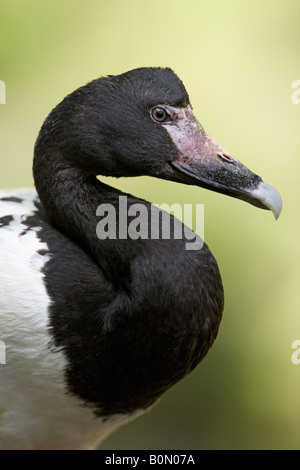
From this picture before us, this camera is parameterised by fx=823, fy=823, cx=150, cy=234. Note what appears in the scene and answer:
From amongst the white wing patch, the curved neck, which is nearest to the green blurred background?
the white wing patch

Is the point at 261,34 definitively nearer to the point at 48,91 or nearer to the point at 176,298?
the point at 48,91

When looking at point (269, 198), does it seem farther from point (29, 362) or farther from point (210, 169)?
point (29, 362)

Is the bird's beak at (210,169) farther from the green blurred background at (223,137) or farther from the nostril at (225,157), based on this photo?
the green blurred background at (223,137)

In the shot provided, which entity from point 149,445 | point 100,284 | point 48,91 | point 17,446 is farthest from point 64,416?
point 48,91

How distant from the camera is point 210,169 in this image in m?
1.71

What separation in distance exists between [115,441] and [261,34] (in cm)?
163

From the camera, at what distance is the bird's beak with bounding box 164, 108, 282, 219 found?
1.68 metres

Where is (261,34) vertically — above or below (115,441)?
above

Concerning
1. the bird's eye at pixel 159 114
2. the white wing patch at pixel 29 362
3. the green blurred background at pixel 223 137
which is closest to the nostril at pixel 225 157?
the bird's eye at pixel 159 114

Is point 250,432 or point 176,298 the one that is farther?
point 250,432

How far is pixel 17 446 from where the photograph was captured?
1.99 meters

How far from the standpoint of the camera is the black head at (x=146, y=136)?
171cm

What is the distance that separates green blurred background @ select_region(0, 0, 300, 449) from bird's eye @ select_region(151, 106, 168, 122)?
1.24 meters
